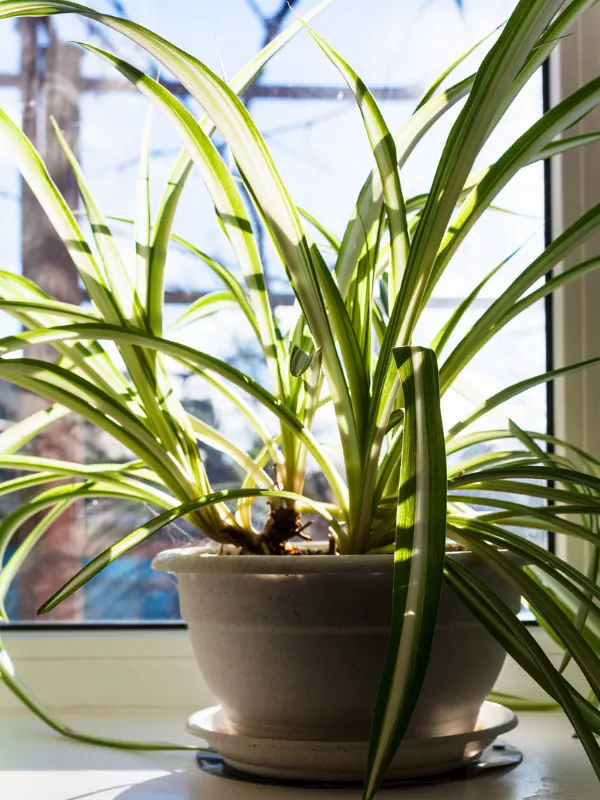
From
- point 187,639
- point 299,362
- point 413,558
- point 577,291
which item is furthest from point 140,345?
point 577,291

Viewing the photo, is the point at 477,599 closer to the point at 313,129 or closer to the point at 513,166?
the point at 513,166

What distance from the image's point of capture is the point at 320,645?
63 cm

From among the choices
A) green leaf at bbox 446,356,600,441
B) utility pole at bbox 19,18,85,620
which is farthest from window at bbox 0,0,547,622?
green leaf at bbox 446,356,600,441

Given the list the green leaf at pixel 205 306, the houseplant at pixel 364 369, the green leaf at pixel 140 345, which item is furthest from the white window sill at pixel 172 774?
the green leaf at pixel 205 306

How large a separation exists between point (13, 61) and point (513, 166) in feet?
2.48

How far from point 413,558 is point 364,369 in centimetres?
21

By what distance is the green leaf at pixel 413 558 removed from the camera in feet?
1.47

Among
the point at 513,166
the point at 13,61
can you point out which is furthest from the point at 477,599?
the point at 13,61

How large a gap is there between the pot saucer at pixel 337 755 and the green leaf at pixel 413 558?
0.61ft

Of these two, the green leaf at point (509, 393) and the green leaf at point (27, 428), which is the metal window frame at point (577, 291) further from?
the green leaf at point (27, 428)

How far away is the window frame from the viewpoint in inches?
39.2

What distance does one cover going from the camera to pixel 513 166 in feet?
2.09

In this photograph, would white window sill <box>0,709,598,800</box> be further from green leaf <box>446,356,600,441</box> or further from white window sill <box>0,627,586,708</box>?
green leaf <box>446,356,600,441</box>

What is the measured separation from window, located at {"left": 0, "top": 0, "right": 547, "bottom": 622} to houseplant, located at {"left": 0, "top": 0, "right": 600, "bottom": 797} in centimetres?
24
